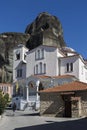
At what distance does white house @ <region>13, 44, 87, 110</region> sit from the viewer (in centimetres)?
6055

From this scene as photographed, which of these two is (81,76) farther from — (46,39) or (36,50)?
(46,39)

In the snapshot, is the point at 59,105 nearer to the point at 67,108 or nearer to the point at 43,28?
the point at 67,108

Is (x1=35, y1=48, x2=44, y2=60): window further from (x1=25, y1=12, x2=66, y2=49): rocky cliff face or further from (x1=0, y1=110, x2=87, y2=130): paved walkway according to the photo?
(x1=0, y1=110, x2=87, y2=130): paved walkway

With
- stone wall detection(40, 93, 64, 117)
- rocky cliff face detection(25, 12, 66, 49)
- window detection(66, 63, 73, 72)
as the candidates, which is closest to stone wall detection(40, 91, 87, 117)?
stone wall detection(40, 93, 64, 117)

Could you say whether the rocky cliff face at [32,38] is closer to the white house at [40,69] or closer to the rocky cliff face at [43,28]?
the rocky cliff face at [43,28]

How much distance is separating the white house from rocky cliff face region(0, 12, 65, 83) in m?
16.4

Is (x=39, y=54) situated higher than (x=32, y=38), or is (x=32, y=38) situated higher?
(x=32, y=38)

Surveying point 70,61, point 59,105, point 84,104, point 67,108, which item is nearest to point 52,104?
point 59,105

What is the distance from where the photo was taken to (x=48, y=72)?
209 ft

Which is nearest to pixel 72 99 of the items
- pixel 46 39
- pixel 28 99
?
pixel 28 99

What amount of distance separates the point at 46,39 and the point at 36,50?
728 inches

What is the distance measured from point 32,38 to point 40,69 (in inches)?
1079

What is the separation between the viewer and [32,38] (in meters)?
91.5

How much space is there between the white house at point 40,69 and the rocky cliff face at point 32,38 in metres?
16.4
